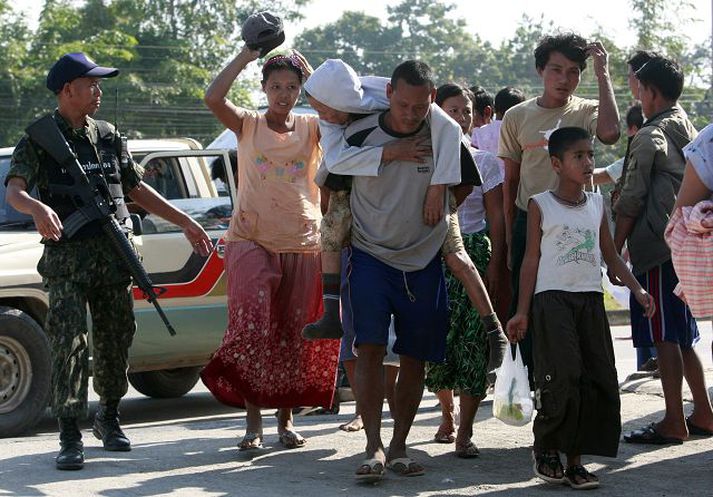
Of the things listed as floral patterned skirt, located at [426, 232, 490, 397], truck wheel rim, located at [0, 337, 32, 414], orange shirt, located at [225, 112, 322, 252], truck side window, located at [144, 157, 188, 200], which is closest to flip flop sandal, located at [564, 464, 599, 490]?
floral patterned skirt, located at [426, 232, 490, 397]

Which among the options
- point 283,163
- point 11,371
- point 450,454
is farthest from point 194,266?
point 450,454

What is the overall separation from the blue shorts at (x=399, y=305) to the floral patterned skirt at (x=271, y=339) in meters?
0.87

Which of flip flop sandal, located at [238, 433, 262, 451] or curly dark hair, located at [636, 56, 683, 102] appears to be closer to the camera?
flip flop sandal, located at [238, 433, 262, 451]

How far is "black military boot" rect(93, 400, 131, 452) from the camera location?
728 centimetres

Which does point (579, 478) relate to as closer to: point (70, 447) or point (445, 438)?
point (445, 438)

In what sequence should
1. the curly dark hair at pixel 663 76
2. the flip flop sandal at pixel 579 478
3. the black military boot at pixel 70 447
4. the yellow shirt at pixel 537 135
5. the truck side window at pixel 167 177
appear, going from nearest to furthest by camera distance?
the flip flop sandal at pixel 579 478 < the black military boot at pixel 70 447 < the yellow shirt at pixel 537 135 < the curly dark hair at pixel 663 76 < the truck side window at pixel 167 177

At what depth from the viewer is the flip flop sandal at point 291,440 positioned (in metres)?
7.41

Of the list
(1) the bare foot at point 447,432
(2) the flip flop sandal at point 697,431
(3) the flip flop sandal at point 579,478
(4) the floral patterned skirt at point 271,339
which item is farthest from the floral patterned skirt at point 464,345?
(2) the flip flop sandal at point 697,431

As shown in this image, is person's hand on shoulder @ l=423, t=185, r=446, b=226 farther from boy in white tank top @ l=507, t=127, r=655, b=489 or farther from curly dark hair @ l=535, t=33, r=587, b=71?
curly dark hair @ l=535, t=33, r=587, b=71

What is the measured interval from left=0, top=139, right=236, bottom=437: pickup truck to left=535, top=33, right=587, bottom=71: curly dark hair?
2.95m

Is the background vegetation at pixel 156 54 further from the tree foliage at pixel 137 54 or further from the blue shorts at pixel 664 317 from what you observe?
the blue shorts at pixel 664 317

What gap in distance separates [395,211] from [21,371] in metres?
3.16

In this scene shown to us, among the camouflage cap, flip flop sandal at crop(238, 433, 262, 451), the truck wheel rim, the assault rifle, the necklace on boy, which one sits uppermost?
A: the camouflage cap

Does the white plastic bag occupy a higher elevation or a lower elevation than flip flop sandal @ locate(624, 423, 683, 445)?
higher
